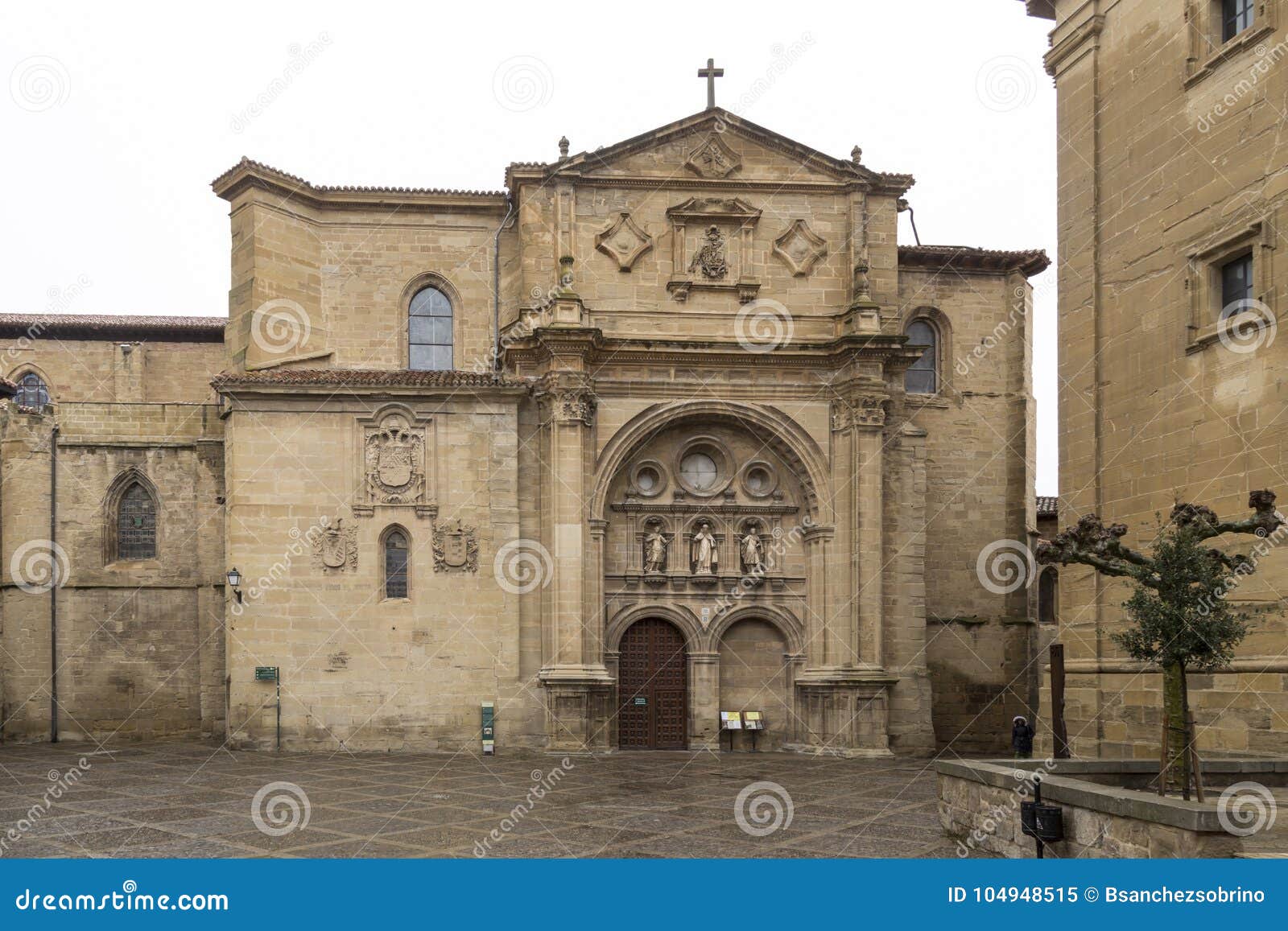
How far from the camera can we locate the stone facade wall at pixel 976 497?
30344mm

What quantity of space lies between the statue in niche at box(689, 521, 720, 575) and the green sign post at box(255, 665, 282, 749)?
9.12 m

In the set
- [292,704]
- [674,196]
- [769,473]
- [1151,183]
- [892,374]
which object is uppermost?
[674,196]

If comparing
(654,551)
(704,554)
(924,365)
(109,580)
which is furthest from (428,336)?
(924,365)

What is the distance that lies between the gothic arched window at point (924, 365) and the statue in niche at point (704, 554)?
23.7 feet

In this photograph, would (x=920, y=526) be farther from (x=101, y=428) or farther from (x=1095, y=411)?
(x=101, y=428)

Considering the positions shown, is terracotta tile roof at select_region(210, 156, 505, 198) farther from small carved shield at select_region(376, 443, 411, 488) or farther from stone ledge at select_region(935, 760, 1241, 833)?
stone ledge at select_region(935, 760, 1241, 833)

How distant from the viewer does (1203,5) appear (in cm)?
1816

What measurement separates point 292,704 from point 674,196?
1380 centimetres

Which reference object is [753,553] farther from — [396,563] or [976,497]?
[396,563]

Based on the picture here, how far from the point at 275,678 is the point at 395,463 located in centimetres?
502

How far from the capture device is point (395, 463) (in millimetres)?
26250

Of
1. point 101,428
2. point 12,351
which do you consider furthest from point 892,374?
point 12,351

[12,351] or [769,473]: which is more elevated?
[12,351]

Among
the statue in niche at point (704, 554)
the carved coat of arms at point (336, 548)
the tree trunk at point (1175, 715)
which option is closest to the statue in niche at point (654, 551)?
the statue in niche at point (704, 554)
